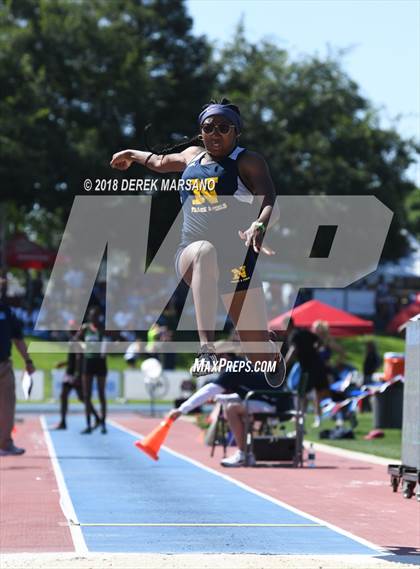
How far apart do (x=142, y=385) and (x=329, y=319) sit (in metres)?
5.90

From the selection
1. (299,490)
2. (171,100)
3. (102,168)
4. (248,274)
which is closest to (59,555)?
(248,274)

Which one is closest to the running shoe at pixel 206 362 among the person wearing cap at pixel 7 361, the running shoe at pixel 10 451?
the person wearing cap at pixel 7 361

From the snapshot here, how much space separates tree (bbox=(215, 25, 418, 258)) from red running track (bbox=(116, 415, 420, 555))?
3895 cm

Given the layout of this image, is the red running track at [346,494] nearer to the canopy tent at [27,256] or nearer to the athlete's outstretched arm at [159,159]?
the athlete's outstretched arm at [159,159]

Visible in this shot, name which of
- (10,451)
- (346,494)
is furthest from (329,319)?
(346,494)

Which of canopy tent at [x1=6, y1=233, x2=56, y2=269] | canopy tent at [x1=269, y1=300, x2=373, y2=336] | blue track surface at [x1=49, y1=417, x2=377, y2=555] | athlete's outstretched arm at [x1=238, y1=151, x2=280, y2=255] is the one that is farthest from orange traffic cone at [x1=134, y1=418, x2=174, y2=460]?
canopy tent at [x1=6, y1=233, x2=56, y2=269]

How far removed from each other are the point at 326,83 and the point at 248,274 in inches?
2204

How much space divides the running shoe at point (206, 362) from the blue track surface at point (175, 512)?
1458 millimetres

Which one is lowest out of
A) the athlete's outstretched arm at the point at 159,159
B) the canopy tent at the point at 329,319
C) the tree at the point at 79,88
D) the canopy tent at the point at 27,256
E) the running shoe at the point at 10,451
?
the running shoe at the point at 10,451

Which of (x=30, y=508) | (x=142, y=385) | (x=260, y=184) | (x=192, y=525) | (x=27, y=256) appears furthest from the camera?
(x=27, y=256)

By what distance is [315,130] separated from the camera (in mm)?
60062

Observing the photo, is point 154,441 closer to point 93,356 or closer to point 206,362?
point 206,362

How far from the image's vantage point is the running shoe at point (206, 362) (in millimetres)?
7629

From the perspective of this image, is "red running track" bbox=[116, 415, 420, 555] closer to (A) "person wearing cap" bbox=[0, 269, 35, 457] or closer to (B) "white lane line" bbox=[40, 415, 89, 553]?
(B) "white lane line" bbox=[40, 415, 89, 553]
